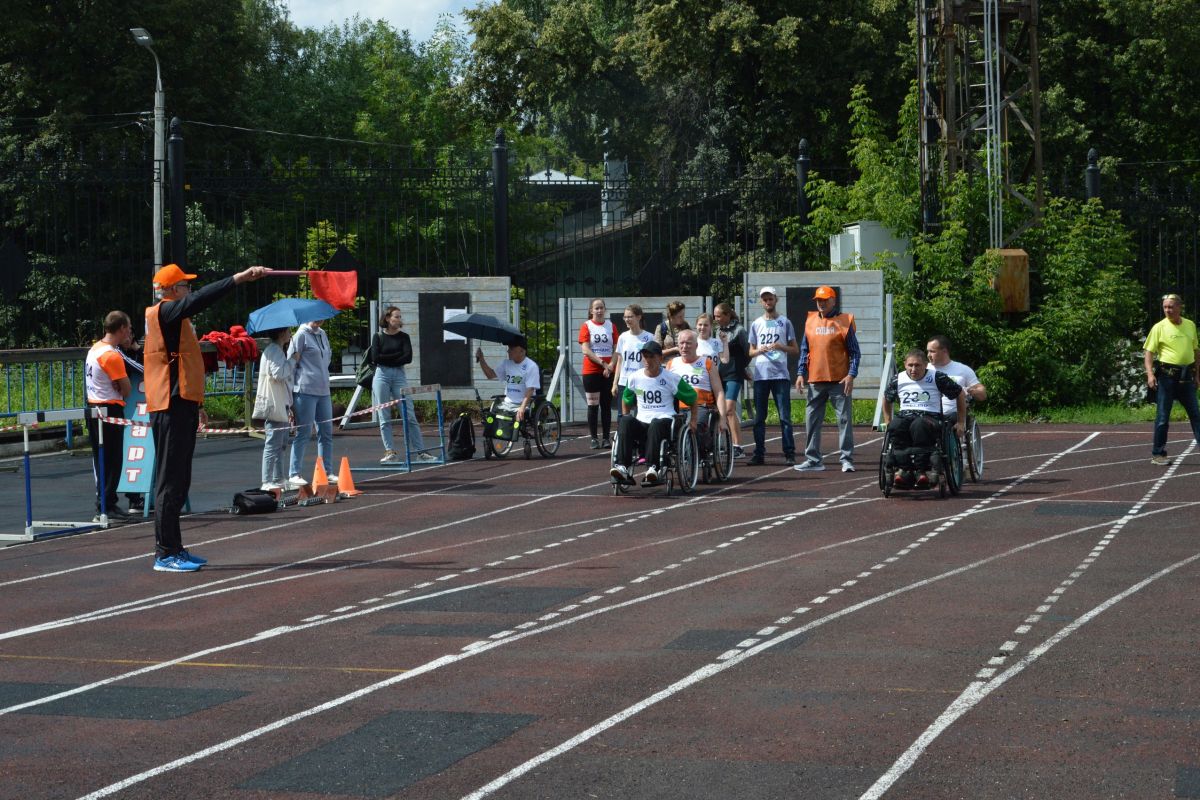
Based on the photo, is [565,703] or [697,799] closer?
[697,799]

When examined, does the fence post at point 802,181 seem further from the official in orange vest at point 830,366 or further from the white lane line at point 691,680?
the white lane line at point 691,680

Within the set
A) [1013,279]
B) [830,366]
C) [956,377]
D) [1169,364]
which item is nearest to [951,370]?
[956,377]

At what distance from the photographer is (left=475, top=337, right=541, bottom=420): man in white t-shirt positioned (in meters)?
18.3

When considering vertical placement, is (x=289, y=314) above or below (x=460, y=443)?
above

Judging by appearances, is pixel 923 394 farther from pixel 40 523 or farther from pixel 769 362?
pixel 40 523

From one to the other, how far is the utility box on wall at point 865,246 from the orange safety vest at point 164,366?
47.9 ft

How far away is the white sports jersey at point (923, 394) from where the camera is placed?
14312mm

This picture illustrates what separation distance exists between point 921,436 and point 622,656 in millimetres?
6857

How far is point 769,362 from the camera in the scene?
1711cm

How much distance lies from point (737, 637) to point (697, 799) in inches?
109

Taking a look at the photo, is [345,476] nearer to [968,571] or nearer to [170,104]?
[968,571]

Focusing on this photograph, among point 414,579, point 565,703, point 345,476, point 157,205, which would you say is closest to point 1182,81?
point 157,205

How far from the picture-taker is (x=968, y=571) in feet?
33.4

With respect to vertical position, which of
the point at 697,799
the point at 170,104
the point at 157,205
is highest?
the point at 170,104
